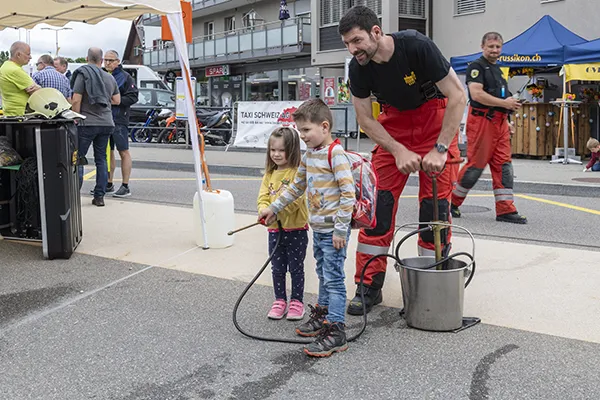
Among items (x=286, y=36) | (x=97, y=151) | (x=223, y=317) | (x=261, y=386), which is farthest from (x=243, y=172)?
(x=286, y=36)

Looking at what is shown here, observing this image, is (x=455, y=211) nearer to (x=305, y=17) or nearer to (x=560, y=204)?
(x=560, y=204)

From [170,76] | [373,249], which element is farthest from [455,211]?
[170,76]

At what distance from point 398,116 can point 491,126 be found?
340 cm

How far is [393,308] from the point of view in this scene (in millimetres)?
4426

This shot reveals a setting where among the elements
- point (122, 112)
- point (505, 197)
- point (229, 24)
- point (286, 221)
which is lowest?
point (505, 197)

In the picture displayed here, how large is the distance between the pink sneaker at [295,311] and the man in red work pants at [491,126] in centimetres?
385

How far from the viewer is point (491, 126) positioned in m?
7.41

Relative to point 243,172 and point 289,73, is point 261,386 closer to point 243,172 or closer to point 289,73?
point 243,172

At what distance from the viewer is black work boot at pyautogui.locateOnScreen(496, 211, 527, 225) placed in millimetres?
7508

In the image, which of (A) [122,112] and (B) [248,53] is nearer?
(A) [122,112]

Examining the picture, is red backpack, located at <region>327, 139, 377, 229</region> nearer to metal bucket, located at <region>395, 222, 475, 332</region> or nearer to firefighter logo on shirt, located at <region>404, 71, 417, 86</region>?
metal bucket, located at <region>395, 222, 475, 332</region>

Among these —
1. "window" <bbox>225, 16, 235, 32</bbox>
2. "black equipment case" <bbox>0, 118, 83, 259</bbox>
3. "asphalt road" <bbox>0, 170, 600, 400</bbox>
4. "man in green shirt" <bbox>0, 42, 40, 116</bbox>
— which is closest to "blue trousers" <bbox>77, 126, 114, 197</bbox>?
"man in green shirt" <bbox>0, 42, 40, 116</bbox>

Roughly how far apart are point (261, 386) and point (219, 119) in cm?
1678

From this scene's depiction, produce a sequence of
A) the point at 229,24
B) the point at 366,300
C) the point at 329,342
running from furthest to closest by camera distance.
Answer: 1. the point at 229,24
2. the point at 366,300
3. the point at 329,342
